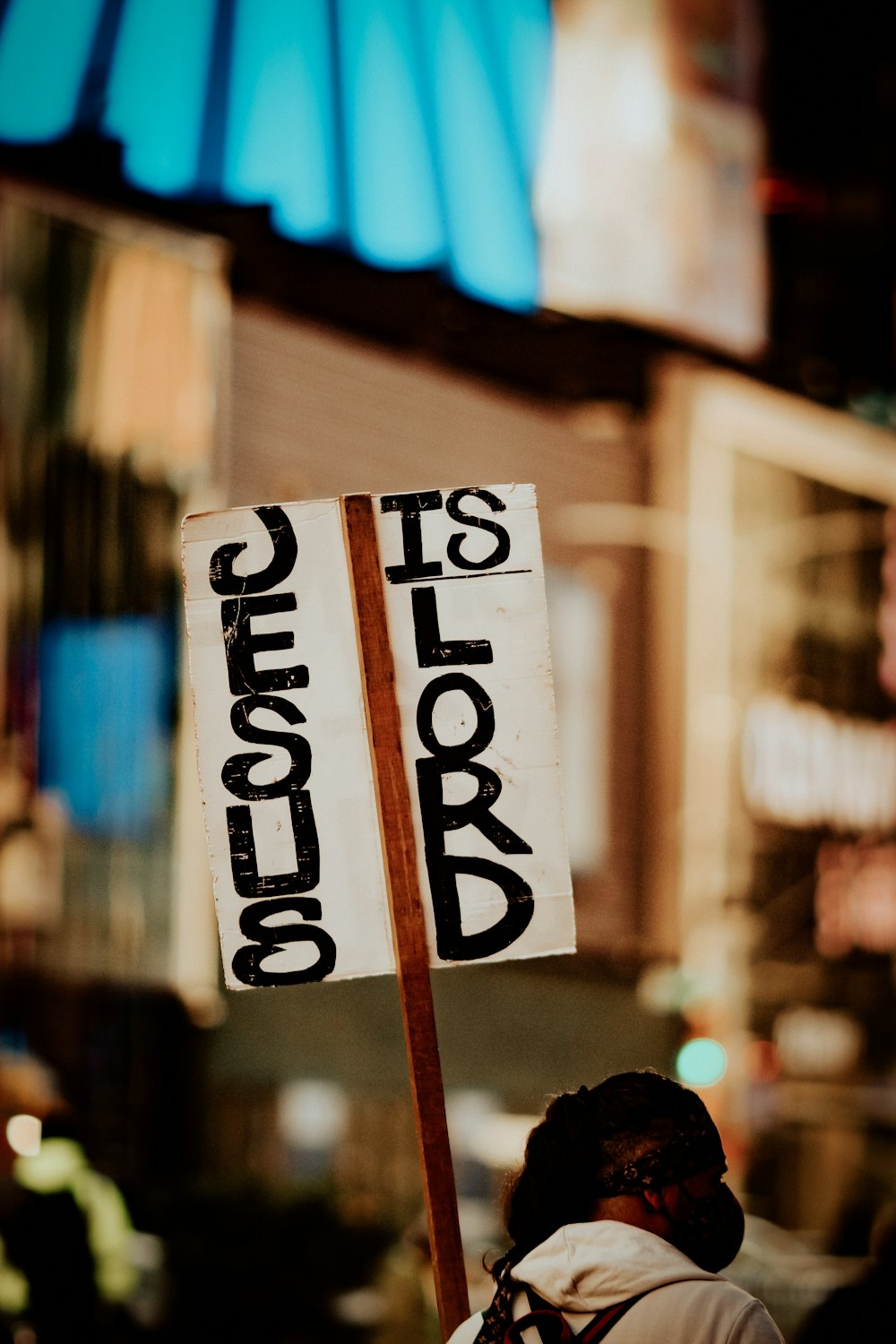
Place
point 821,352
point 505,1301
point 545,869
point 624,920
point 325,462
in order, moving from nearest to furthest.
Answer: point 505,1301 → point 545,869 → point 325,462 → point 624,920 → point 821,352

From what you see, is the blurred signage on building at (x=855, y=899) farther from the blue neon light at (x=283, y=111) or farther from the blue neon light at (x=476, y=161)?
the blue neon light at (x=283, y=111)

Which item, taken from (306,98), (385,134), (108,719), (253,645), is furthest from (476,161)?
(253,645)

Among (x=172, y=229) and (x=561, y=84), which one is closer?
(x=172, y=229)

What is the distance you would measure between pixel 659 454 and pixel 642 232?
238cm

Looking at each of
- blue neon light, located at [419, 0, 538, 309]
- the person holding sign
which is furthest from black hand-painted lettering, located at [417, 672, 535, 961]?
blue neon light, located at [419, 0, 538, 309]

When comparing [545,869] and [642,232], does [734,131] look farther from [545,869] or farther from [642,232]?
[545,869]

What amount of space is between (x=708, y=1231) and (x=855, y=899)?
1928cm

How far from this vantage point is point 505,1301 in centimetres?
281

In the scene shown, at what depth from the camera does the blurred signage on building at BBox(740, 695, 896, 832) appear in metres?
20.0

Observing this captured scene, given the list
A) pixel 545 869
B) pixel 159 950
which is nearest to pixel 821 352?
pixel 159 950

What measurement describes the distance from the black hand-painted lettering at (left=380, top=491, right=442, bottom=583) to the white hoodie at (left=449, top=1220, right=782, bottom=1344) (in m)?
1.46

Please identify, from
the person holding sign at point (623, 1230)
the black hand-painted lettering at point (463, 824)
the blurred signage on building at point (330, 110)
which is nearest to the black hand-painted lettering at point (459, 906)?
the black hand-painted lettering at point (463, 824)

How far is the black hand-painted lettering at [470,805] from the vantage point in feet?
12.2

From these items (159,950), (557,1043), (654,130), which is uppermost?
(654,130)
